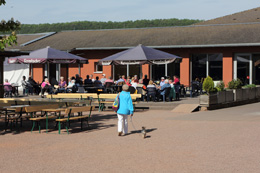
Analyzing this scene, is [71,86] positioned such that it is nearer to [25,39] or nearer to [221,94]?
[221,94]

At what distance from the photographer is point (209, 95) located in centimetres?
1800

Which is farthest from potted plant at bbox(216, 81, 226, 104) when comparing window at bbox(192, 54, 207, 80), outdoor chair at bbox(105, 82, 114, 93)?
window at bbox(192, 54, 207, 80)

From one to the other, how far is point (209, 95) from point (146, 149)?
9.01m

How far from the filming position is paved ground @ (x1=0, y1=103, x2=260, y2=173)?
7777mm

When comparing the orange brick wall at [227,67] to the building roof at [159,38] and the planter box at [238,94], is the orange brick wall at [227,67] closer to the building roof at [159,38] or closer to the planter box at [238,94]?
the building roof at [159,38]

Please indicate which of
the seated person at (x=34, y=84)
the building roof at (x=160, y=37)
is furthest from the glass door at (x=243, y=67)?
the seated person at (x=34, y=84)

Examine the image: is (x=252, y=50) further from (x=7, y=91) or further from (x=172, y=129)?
(x=172, y=129)

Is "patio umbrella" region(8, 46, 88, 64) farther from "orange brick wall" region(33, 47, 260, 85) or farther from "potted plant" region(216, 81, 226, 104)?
"orange brick wall" region(33, 47, 260, 85)

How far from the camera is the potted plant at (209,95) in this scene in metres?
17.9

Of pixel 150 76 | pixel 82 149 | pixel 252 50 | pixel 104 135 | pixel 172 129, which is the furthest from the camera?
pixel 150 76

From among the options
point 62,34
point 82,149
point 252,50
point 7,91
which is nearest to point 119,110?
point 82,149

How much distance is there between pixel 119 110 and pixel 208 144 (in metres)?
2.91

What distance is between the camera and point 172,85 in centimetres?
2080

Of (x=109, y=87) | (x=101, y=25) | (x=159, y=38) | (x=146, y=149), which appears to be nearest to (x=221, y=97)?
(x=109, y=87)
